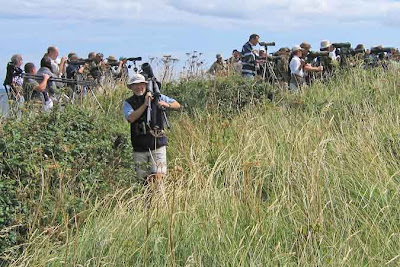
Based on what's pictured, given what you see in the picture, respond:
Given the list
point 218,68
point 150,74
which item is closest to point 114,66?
point 218,68

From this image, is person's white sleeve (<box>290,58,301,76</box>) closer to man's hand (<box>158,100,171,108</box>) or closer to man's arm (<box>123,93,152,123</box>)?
man's hand (<box>158,100,171,108</box>)

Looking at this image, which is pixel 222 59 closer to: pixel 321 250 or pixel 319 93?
pixel 319 93

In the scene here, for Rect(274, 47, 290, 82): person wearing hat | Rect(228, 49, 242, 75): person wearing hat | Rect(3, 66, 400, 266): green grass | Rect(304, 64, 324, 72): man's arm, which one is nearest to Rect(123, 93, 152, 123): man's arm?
Rect(3, 66, 400, 266): green grass

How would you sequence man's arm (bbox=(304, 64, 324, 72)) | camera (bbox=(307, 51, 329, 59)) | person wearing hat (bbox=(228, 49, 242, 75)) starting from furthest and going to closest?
person wearing hat (bbox=(228, 49, 242, 75))
camera (bbox=(307, 51, 329, 59))
man's arm (bbox=(304, 64, 324, 72))

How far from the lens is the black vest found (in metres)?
6.76

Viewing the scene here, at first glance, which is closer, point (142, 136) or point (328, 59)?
point (142, 136)

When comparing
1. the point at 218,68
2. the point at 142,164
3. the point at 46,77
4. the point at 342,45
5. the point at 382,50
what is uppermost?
the point at 342,45

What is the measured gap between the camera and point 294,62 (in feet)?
39.2

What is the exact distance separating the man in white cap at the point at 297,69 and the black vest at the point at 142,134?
5302 millimetres

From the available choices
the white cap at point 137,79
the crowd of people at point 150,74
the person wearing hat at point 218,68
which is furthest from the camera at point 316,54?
the white cap at point 137,79

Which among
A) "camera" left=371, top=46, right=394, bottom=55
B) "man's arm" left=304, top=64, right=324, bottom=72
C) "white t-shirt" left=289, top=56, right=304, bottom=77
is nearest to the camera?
"white t-shirt" left=289, top=56, right=304, bottom=77

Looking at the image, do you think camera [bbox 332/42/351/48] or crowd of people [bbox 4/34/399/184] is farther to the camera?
camera [bbox 332/42/351/48]

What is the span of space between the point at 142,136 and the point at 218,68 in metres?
6.89

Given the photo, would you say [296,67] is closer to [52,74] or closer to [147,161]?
[52,74]
